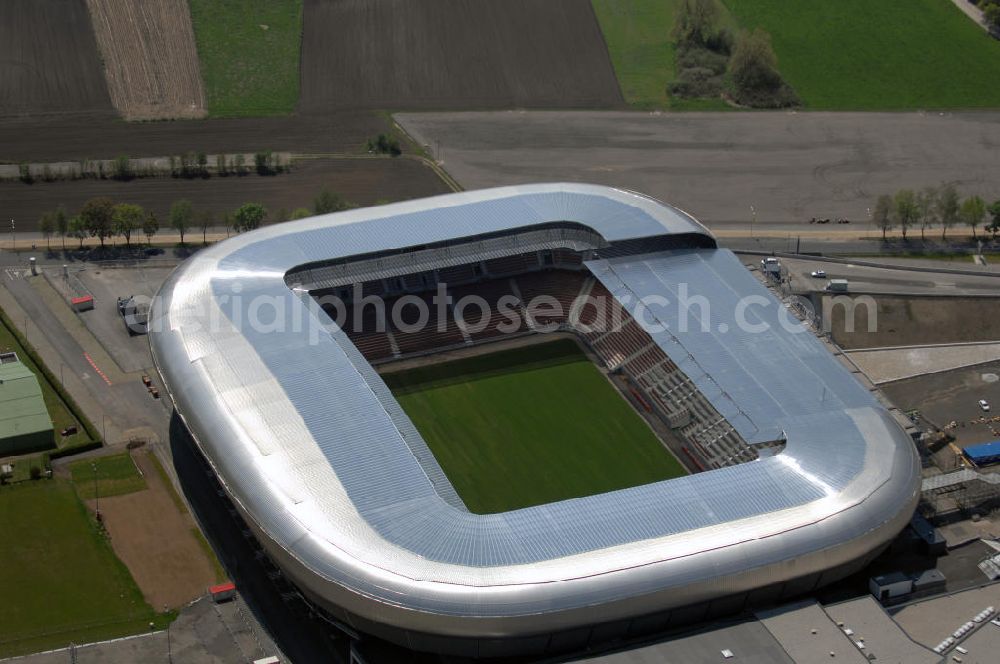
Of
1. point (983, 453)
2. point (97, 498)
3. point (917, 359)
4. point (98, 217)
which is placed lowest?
point (97, 498)

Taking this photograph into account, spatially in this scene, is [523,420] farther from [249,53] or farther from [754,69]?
[249,53]

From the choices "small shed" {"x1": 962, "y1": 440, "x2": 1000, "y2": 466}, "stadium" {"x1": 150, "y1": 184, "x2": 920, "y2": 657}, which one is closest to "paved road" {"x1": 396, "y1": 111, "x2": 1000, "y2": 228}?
"stadium" {"x1": 150, "y1": 184, "x2": 920, "y2": 657}

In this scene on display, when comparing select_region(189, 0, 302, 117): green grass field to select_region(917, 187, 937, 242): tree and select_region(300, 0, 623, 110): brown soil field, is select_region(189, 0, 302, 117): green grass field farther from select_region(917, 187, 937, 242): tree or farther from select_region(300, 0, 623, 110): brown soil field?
select_region(917, 187, 937, 242): tree

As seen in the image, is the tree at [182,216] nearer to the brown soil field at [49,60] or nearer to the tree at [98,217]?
the tree at [98,217]

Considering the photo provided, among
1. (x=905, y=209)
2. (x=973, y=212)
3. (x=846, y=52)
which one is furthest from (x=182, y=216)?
(x=846, y=52)

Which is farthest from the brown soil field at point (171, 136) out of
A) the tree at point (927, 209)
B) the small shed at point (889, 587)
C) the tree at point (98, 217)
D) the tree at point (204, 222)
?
the small shed at point (889, 587)

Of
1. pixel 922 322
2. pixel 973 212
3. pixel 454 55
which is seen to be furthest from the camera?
pixel 454 55

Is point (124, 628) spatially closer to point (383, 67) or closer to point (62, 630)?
point (62, 630)
